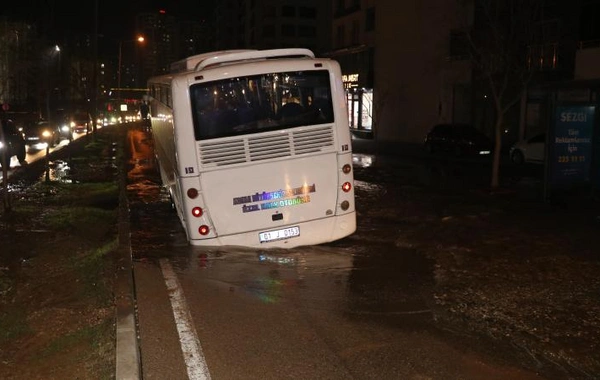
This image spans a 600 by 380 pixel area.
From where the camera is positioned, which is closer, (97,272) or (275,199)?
(97,272)

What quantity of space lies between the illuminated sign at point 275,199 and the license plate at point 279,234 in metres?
0.37

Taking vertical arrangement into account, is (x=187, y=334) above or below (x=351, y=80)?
below

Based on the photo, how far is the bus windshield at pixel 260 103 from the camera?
8.77 m

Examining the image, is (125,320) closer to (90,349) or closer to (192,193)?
Result: (90,349)

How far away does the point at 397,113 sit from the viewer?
132ft

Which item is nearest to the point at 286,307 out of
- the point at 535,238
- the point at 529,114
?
the point at 535,238

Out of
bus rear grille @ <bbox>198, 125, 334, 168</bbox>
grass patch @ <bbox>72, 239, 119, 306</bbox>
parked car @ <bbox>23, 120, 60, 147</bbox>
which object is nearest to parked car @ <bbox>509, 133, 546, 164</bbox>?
bus rear grille @ <bbox>198, 125, 334, 168</bbox>

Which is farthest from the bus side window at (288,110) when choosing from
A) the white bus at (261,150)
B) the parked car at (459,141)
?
the parked car at (459,141)

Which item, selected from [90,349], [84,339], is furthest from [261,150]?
[90,349]

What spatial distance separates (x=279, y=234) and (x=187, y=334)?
11.9 feet

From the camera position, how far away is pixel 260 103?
8969mm

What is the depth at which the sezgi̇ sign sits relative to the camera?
14.1 meters

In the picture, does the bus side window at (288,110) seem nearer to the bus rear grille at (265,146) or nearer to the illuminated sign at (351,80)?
the bus rear grille at (265,146)

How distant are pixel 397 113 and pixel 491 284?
33508 mm
